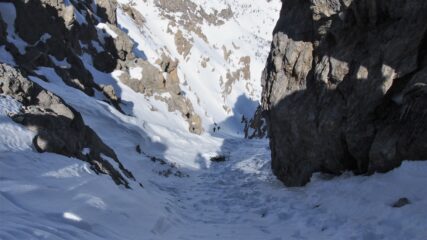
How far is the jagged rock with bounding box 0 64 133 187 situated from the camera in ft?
39.0

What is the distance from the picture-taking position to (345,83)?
1538 cm

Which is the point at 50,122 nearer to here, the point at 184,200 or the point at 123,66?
the point at 184,200

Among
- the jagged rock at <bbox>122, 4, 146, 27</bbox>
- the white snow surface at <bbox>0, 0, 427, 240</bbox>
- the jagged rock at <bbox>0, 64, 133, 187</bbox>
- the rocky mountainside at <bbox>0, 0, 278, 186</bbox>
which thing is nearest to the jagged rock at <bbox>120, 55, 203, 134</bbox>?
the rocky mountainside at <bbox>0, 0, 278, 186</bbox>

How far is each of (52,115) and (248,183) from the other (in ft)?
32.6

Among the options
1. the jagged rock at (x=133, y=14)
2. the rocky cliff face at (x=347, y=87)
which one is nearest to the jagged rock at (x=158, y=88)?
the jagged rock at (x=133, y=14)

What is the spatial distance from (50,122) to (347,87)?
966cm

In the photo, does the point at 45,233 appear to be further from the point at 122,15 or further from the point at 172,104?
the point at 122,15

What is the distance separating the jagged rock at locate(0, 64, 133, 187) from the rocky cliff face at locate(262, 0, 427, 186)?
24.0ft

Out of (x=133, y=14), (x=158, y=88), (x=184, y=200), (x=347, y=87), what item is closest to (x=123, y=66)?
(x=158, y=88)

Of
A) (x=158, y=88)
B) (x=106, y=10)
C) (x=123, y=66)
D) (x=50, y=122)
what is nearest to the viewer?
(x=50, y=122)

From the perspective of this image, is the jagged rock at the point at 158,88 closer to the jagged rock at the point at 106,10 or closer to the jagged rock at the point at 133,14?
the jagged rock at the point at 106,10

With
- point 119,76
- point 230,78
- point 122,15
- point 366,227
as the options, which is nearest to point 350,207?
point 366,227

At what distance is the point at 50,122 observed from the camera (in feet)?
41.7

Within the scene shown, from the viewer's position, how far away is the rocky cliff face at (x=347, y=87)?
12617 mm
